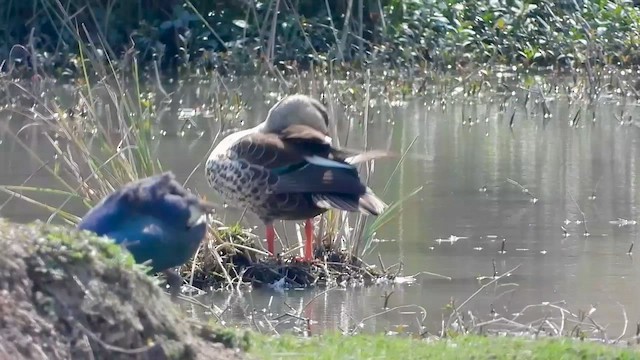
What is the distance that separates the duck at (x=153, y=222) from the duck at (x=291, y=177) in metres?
2.02

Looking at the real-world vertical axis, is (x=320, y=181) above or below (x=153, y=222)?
below

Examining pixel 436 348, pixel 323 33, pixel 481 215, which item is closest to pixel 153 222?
pixel 436 348

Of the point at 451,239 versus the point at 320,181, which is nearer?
the point at 320,181

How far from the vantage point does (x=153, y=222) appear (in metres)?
5.60

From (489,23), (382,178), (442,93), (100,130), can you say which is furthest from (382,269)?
(489,23)

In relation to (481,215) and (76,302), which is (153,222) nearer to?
(76,302)

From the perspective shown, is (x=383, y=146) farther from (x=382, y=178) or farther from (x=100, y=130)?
(x=100, y=130)

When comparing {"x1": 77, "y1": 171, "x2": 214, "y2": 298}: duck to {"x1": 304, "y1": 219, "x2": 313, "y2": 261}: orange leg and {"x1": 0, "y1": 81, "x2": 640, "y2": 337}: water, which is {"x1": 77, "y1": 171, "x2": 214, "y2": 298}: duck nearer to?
{"x1": 0, "y1": 81, "x2": 640, "y2": 337}: water

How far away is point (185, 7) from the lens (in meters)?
18.7

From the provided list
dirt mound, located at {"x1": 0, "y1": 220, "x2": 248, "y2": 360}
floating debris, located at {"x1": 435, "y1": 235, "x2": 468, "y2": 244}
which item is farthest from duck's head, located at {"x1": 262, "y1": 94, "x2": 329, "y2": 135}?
dirt mound, located at {"x1": 0, "y1": 220, "x2": 248, "y2": 360}

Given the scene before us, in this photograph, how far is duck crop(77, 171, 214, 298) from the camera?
18.0 feet

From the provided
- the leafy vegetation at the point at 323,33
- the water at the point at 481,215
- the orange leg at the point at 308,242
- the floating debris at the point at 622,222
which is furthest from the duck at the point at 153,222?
the leafy vegetation at the point at 323,33

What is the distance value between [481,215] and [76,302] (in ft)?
18.8

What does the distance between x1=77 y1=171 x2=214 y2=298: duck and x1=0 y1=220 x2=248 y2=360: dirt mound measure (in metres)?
0.81
